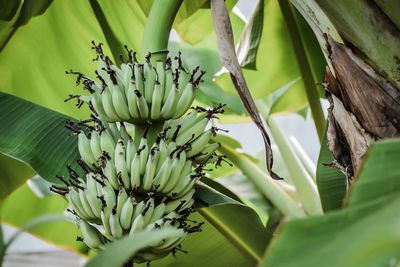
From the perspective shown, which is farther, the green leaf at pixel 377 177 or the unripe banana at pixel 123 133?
the unripe banana at pixel 123 133

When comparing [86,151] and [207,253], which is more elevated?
[86,151]

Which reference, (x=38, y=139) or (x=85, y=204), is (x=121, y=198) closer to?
(x=85, y=204)

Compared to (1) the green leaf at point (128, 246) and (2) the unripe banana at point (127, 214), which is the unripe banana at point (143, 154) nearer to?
(2) the unripe banana at point (127, 214)

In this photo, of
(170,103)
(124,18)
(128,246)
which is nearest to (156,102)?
(170,103)

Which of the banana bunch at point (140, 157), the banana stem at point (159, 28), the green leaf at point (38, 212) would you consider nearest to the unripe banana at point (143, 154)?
the banana bunch at point (140, 157)

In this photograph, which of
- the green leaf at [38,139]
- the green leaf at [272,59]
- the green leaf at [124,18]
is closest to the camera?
the green leaf at [38,139]

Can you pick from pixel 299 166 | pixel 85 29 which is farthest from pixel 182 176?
pixel 299 166

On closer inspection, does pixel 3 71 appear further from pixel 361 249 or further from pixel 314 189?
pixel 361 249

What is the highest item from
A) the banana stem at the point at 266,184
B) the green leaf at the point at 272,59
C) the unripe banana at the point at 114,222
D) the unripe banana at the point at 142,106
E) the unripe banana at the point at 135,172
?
the unripe banana at the point at 142,106
